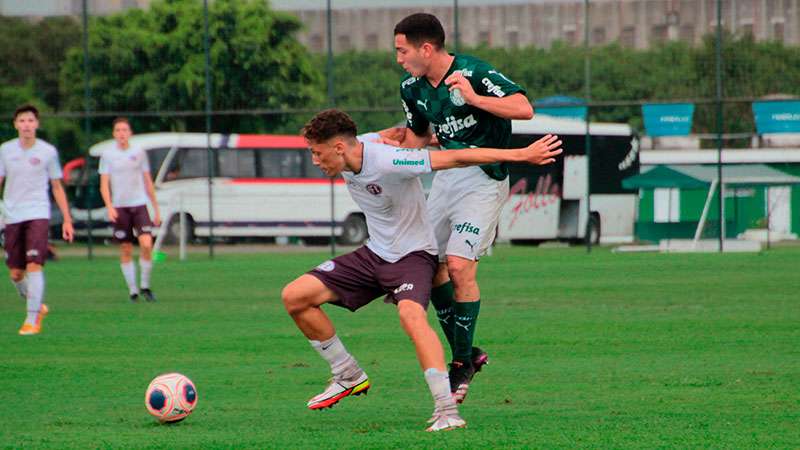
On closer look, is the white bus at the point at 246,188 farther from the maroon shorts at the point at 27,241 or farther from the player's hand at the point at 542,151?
the player's hand at the point at 542,151

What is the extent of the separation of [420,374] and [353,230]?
2723 centimetres

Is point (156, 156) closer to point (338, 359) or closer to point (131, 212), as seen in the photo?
point (131, 212)

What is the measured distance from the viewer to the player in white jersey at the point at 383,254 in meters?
7.03

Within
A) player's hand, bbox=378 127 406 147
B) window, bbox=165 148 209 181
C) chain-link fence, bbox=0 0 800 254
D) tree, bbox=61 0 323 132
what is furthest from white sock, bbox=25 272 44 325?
window, bbox=165 148 209 181

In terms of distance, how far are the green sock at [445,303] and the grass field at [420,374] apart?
0.47m

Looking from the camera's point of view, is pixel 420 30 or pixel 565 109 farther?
pixel 565 109

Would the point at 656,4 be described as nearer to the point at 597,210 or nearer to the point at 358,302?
the point at 597,210

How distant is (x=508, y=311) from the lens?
14.5m

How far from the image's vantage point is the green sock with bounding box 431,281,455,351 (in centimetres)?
842

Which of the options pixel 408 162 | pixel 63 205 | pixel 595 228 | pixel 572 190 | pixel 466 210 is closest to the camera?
pixel 408 162

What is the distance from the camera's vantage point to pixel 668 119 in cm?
2816

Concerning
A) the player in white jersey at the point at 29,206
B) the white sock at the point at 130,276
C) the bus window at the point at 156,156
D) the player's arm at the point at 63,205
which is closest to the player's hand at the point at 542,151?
the player in white jersey at the point at 29,206

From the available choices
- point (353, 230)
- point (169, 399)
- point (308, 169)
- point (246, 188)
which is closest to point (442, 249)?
point (169, 399)

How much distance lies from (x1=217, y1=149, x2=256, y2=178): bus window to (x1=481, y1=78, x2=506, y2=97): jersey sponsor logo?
92.5ft
